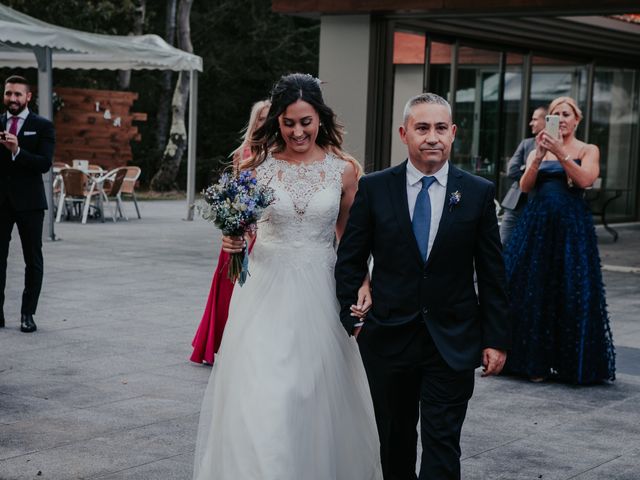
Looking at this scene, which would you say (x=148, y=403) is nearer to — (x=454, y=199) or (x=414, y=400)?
(x=414, y=400)

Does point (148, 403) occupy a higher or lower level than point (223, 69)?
lower

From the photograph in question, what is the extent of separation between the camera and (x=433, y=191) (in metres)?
4.18

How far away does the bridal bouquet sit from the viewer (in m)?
4.58

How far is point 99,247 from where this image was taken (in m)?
15.1

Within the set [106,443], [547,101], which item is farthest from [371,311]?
[547,101]

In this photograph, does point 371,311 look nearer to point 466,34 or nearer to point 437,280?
point 437,280

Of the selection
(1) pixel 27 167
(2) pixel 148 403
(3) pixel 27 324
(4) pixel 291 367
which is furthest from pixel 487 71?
(4) pixel 291 367

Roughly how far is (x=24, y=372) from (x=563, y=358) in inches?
145

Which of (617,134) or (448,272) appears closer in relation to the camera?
(448,272)

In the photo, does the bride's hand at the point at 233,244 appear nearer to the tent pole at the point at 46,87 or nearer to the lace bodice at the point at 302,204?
the lace bodice at the point at 302,204

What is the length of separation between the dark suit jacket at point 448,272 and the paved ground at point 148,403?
4.57ft

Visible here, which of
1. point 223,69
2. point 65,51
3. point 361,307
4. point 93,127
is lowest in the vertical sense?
point 361,307

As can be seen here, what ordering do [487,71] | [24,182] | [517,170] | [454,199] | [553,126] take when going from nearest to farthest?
1. [454,199]
2. [553,126]
3. [24,182]
4. [517,170]
5. [487,71]

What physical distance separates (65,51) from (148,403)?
1159 cm
